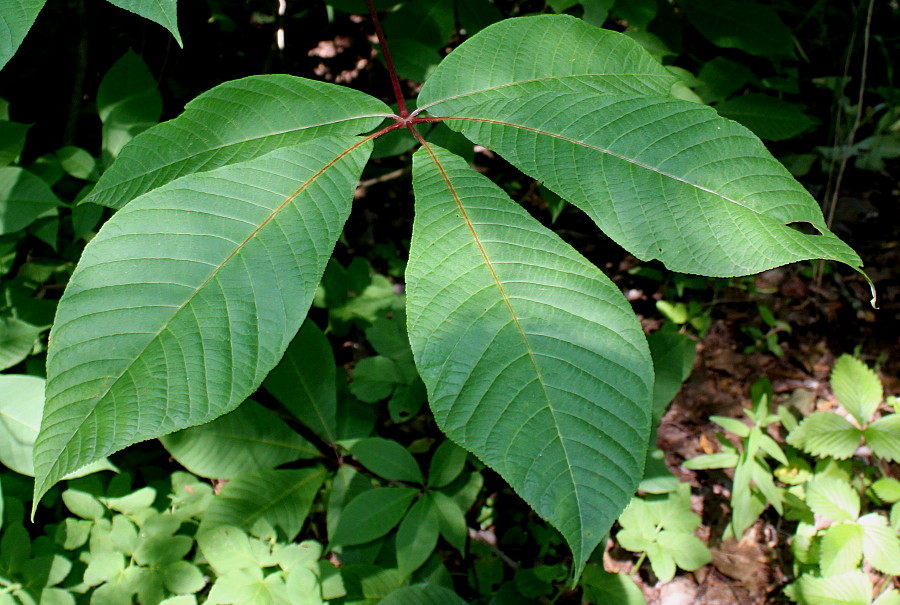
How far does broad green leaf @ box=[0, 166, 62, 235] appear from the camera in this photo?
1.60 metres

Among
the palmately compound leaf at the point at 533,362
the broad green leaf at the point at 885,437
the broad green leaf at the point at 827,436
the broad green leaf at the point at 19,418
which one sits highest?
the palmately compound leaf at the point at 533,362

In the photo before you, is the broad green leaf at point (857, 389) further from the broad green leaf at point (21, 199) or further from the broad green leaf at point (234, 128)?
the broad green leaf at point (21, 199)

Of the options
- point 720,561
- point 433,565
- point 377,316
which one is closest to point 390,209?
point 377,316

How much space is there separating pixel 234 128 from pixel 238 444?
1.17 metres

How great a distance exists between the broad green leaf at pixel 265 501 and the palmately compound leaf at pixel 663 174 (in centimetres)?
128

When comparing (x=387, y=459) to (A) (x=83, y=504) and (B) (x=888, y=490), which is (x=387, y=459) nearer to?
(A) (x=83, y=504)

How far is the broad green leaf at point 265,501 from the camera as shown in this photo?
177 centimetres

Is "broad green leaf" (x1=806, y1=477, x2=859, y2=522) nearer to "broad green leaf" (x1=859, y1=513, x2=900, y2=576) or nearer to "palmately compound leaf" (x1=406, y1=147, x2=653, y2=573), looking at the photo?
"broad green leaf" (x1=859, y1=513, x2=900, y2=576)

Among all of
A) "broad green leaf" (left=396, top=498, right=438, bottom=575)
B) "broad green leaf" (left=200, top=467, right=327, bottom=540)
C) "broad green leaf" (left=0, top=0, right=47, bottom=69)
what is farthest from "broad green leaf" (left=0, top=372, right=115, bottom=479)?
"broad green leaf" (left=0, top=0, right=47, bottom=69)

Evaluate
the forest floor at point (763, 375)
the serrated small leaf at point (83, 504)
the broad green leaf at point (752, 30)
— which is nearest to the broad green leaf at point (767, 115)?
the broad green leaf at point (752, 30)

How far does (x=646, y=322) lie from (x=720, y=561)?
98 centimetres

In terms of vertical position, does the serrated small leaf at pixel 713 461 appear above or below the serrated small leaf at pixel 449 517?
below

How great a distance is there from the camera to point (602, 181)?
0.85 metres

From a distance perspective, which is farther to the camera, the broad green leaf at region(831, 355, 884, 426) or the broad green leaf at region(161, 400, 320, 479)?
the broad green leaf at region(831, 355, 884, 426)
